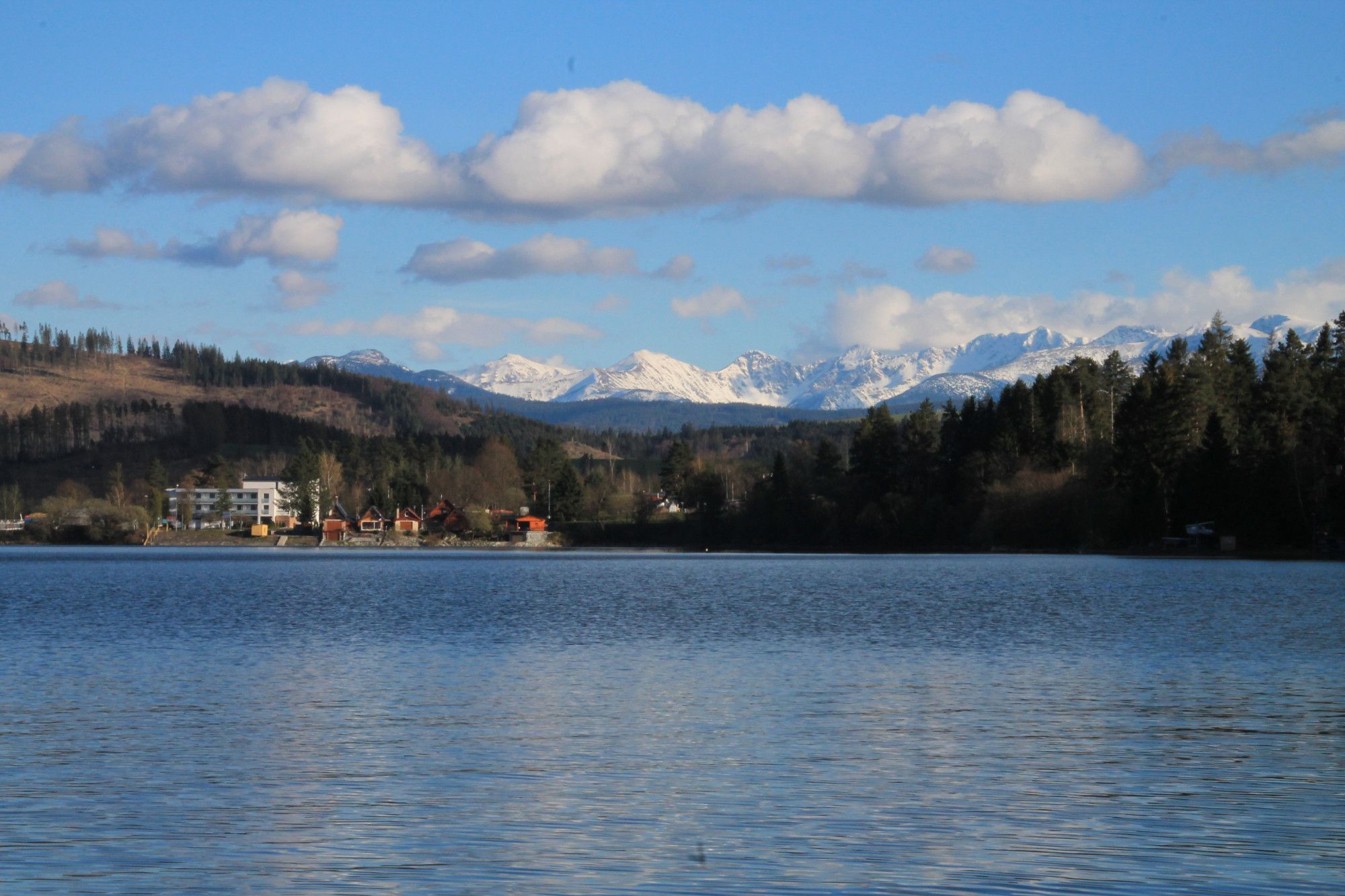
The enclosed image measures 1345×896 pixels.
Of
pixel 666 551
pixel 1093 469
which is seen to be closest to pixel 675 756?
pixel 1093 469

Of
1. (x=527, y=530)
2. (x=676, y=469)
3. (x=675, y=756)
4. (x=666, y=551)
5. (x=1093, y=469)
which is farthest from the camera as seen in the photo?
(x=527, y=530)

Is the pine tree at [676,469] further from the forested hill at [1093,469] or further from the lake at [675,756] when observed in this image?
the lake at [675,756]

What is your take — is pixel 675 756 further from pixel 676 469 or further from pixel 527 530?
pixel 527 530

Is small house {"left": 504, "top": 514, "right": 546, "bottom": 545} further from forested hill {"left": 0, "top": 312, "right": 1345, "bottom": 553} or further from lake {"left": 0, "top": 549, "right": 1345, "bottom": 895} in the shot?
lake {"left": 0, "top": 549, "right": 1345, "bottom": 895}

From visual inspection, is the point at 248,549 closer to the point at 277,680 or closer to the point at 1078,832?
the point at 277,680

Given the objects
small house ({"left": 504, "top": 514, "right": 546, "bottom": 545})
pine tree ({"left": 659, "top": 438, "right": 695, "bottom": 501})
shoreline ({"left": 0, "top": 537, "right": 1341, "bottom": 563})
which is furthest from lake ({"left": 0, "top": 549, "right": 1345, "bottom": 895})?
small house ({"left": 504, "top": 514, "right": 546, "bottom": 545})

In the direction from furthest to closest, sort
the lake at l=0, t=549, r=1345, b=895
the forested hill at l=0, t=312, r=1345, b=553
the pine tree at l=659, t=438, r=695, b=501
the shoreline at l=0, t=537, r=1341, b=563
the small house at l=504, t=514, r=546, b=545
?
1. the small house at l=504, t=514, r=546, b=545
2. the pine tree at l=659, t=438, r=695, b=501
3. the shoreline at l=0, t=537, r=1341, b=563
4. the forested hill at l=0, t=312, r=1345, b=553
5. the lake at l=0, t=549, r=1345, b=895

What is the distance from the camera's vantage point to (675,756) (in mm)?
20859

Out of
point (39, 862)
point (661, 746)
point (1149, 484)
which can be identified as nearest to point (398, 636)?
point (661, 746)

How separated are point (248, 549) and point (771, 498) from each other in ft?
249

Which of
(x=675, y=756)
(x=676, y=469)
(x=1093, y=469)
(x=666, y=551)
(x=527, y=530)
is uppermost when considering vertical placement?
(x=676, y=469)

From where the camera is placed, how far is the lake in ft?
47.2

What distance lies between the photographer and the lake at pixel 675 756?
14.4m

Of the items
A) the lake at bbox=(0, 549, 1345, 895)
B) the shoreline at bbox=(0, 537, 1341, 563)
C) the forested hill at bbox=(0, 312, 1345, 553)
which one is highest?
the forested hill at bbox=(0, 312, 1345, 553)
